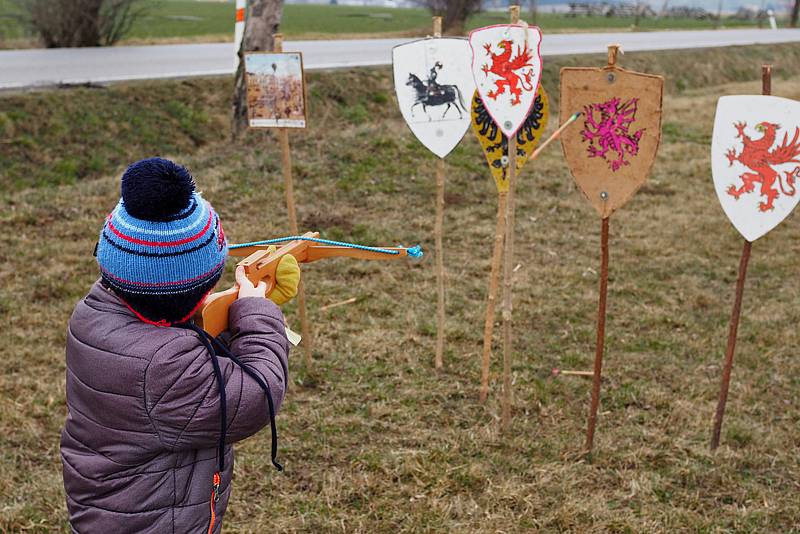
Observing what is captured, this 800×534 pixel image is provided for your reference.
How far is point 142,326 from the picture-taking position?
155 cm

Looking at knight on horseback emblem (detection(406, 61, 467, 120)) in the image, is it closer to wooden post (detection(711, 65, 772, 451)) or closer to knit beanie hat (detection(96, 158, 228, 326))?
wooden post (detection(711, 65, 772, 451))

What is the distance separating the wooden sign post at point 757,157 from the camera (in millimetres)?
2822

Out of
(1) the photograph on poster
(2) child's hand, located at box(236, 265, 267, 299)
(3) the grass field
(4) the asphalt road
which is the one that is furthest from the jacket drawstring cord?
(4) the asphalt road

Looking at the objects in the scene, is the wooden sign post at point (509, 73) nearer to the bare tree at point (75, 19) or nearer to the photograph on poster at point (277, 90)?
the photograph on poster at point (277, 90)

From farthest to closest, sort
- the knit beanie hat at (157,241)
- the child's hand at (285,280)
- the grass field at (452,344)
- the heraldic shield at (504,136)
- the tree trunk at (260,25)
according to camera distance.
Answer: the tree trunk at (260,25) → the heraldic shield at (504,136) → the grass field at (452,344) → the child's hand at (285,280) → the knit beanie hat at (157,241)

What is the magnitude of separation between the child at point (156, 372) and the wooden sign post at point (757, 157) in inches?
81.1

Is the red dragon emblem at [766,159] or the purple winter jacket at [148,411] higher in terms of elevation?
the red dragon emblem at [766,159]

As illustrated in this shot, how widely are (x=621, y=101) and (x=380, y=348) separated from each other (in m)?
1.99

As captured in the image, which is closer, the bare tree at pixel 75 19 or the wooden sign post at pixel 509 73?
the wooden sign post at pixel 509 73

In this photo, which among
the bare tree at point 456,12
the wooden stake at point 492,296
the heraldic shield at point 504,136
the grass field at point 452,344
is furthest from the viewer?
the bare tree at point 456,12

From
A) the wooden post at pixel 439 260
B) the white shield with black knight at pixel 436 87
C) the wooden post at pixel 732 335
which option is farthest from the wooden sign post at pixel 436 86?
the wooden post at pixel 732 335

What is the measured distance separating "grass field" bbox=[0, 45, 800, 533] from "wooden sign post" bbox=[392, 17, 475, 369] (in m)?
1.28

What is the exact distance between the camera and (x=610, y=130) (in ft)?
9.64

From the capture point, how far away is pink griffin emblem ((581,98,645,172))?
2891 mm
